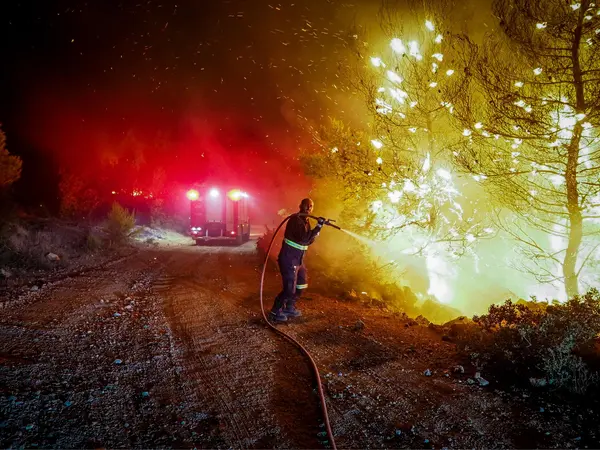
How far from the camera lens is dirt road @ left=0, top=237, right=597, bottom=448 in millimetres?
3205

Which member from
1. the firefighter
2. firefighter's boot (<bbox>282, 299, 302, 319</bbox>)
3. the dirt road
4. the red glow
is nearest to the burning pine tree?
the firefighter

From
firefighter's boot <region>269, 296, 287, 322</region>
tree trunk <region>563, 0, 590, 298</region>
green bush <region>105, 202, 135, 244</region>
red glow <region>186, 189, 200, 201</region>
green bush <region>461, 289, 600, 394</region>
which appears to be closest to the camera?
green bush <region>461, 289, 600, 394</region>

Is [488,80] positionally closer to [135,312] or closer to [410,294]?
[410,294]

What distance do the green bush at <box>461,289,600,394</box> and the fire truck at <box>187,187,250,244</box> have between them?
15.5 m

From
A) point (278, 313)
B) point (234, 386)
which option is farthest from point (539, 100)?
point (234, 386)

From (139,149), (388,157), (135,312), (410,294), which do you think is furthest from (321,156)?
(139,149)

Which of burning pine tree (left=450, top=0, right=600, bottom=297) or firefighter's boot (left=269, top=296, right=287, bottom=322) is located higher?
burning pine tree (left=450, top=0, right=600, bottom=297)

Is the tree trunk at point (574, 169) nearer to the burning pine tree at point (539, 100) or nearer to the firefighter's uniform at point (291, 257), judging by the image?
the burning pine tree at point (539, 100)

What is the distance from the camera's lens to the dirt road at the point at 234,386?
10.5 ft

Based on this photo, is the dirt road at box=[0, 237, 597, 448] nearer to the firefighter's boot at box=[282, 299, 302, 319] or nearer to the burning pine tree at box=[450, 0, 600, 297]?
the firefighter's boot at box=[282, 299, 302, 319]

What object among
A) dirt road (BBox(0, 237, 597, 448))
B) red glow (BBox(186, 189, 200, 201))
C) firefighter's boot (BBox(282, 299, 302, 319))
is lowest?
dirt road (BBox(0, 237, 597, 448))

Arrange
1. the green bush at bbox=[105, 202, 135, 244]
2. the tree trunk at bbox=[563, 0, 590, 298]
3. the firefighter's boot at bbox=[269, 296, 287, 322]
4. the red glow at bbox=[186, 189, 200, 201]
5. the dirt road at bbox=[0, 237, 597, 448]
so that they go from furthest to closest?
the red glow at bbox=[186, 189, 200, 201], the green bush at bbox=[105, 202, 135, 244], the firefighter's boot at bbox=[269, 296, 287, 322], the tree trunk at bbox=[563, 0, 590, 298], the dirt road at bbox=[0, 237, 597, 448]

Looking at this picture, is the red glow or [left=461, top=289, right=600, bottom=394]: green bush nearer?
[left=461, top=289, right=600, bottom=394]: green bush

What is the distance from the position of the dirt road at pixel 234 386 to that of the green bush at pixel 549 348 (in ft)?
1.13
